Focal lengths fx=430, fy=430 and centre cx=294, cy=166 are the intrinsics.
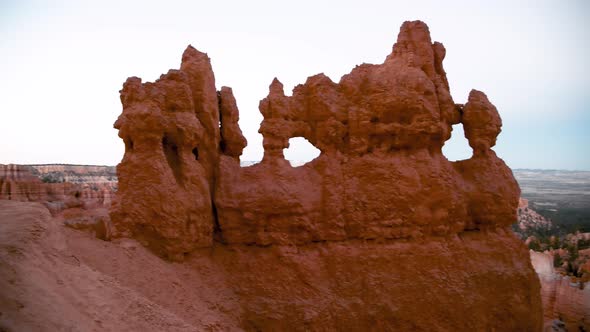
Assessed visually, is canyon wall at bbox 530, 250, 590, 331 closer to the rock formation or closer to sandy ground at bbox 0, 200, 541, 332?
sandy ground at bbox 0, 200, 541, 332

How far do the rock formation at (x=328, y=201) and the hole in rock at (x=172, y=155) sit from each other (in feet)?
0.09

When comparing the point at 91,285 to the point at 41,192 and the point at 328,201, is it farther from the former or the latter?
the point at 41,192

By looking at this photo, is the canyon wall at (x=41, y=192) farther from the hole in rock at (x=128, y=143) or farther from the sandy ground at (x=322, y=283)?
the sandy ground at (x=322, y=283)

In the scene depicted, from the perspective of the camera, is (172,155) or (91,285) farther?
(172,155)

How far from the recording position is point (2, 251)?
5430 millimetres

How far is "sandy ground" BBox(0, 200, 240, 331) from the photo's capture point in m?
5.04

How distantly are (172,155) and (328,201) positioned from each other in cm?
394

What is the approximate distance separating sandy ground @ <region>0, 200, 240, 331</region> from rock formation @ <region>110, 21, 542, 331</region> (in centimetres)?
64

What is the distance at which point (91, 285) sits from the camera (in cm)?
666

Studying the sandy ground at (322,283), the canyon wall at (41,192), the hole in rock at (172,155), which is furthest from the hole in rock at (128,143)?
the canyon wall at (41,192)

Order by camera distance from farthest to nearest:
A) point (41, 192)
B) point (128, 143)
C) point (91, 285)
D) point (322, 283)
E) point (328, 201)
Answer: point (41, 192) → point (328, 201) → point (322, 283) → point (128, 143) → point (91, 285)

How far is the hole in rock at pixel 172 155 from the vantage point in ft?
33.2

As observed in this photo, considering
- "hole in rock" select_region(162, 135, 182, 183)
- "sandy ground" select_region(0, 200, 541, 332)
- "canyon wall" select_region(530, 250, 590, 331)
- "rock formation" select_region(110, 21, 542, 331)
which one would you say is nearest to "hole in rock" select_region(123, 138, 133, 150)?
"rock formation" select_region(110, 21, 542, 331)

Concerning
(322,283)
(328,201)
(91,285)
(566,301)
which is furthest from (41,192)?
(566,301)
